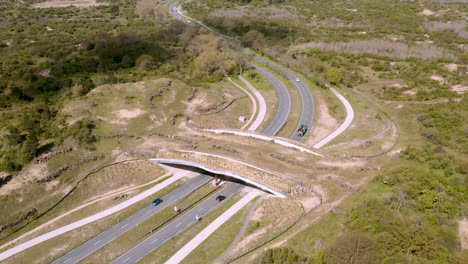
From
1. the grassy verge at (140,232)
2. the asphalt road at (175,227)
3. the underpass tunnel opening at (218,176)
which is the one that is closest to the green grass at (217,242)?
the asphalt road at (175,227)

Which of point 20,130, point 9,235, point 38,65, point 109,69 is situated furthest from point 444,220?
point 38,65

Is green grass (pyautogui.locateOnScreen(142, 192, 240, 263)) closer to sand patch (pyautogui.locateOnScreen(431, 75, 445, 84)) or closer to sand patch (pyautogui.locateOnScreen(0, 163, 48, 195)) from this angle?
sand patch (pyautogui.locateOnScreen(0, 163, 48, 195))

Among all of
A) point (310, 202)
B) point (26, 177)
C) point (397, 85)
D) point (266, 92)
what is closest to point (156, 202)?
point (26, 177)

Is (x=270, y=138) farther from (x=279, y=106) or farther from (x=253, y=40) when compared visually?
(x=253, y=40)

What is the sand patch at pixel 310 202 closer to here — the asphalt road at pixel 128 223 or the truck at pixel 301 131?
the asphalt road at pixel 128 223

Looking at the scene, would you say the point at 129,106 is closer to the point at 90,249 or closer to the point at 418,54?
the point at 90,249

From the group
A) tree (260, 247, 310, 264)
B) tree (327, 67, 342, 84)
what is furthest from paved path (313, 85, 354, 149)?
tree (260, 247, 310, 264)
